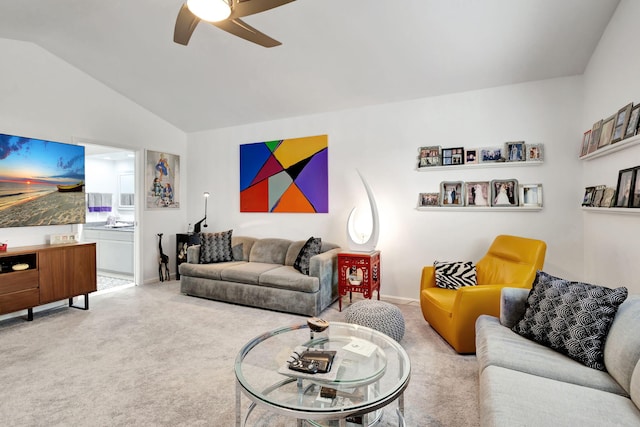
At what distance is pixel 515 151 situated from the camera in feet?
11.4

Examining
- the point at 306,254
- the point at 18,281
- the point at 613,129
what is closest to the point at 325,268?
the point at 306,254

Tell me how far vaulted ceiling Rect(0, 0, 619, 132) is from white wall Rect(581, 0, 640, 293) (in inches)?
7.7

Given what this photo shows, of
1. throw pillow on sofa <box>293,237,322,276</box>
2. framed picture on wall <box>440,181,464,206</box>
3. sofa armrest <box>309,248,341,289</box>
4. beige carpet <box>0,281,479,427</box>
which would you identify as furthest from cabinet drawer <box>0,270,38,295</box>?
framed picture on wall <box>440,181,464,206</box>

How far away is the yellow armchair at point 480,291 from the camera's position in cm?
249

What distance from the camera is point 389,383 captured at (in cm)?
155

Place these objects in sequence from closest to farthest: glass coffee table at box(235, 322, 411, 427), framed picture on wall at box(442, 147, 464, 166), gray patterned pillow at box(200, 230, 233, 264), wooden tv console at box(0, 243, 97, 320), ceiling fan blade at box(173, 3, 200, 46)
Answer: glass coffee table at box(235, 322, 411, 427) < ceiling fan blade at box(173, 3, 200, 46) < wooden tv console at box(0, 243, 97, 320) < framed picture on wall at box(442, 147, 464, 166) < gray patterned pillow at box(200, 230, 233, 264)

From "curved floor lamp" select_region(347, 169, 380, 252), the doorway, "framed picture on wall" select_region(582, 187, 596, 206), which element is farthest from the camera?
the doorway

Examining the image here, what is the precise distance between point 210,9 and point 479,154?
10.1 ft

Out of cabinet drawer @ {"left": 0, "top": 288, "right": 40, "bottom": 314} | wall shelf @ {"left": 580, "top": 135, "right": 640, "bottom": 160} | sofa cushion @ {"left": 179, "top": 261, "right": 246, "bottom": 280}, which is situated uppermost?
wall shelf @ {"left": 580, "top": 135, "right": 640, "bottom": 160}

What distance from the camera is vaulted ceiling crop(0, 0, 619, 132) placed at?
270 cm

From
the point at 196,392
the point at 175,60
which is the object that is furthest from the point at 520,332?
the point at 175,60

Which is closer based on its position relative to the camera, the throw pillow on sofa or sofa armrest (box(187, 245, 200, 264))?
the throw pillow on sofa

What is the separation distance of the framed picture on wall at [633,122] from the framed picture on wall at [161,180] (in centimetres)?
555

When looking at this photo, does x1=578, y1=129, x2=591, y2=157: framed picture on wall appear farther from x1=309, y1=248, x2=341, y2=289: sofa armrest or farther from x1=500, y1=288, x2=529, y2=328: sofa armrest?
x1=309, y1=248, x2=341, y2=289: sofa armrest
